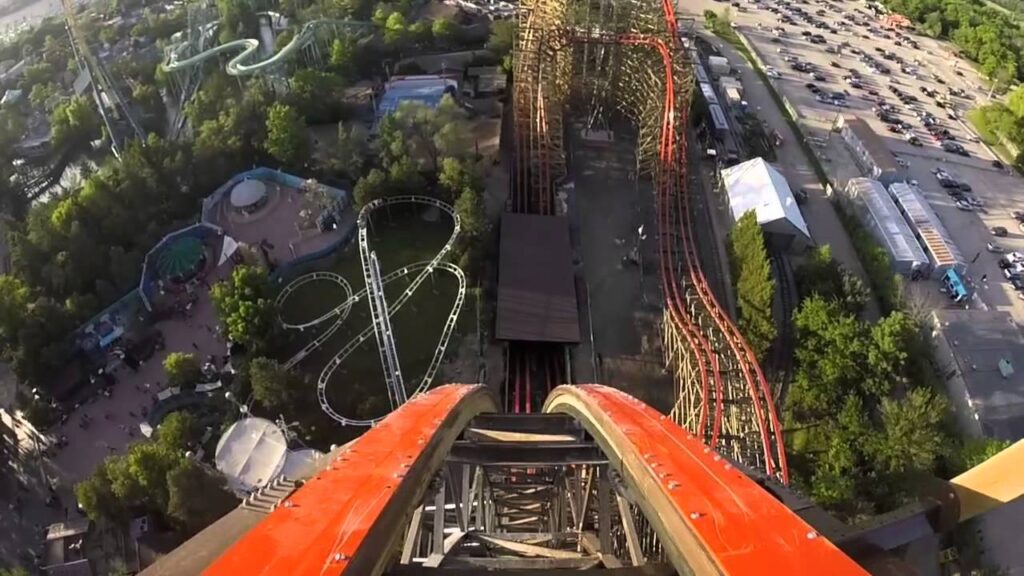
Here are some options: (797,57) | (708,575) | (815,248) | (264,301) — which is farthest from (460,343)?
(797,57)

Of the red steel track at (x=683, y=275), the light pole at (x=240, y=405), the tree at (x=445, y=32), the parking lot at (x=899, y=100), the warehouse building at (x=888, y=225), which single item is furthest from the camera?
the tree at (x=445, y=32)

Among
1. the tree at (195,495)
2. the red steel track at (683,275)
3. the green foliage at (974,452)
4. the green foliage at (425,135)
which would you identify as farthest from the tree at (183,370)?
the green foliage at (974,452)

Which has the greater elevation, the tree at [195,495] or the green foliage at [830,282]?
the green foliage at [830,282]

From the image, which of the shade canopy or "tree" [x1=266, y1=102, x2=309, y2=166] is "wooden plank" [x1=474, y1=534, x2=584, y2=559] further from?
"tree" [x1=266, y1=102, x2=309, y2=166]

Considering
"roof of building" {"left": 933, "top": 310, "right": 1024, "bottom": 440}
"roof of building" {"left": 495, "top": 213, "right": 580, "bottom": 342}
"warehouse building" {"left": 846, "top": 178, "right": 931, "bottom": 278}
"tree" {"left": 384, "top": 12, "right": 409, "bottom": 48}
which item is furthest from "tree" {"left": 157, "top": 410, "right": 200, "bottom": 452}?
"warehouse building" {"left": 846, "top": 178, "right": 931, "bottom": 278}

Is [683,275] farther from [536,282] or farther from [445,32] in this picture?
[445,32]

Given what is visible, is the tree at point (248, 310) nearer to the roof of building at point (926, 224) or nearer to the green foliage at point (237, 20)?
the green foliage at point (237, 20)
